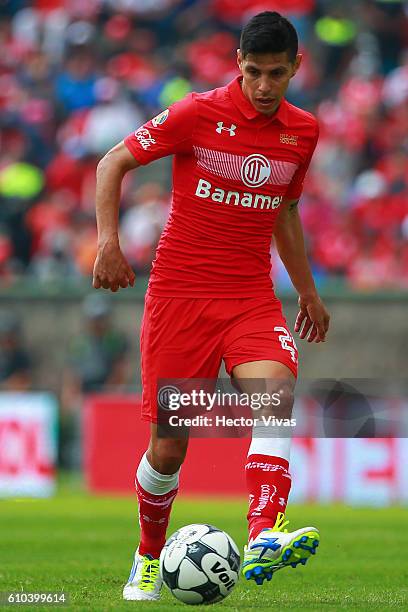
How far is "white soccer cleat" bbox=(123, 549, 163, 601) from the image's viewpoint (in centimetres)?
693

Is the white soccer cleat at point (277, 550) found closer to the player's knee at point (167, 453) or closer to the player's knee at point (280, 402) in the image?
the player's knee at point (280, 402)

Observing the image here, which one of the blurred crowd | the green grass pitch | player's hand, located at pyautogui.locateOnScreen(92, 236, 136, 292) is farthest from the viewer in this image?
the blurred crowd

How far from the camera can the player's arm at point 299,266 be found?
23.7ft

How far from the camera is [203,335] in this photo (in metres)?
6.82

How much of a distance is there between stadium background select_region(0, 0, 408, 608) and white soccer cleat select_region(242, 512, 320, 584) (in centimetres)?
908

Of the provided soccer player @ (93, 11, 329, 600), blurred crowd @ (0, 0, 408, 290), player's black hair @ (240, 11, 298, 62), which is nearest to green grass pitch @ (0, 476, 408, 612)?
soccer player @ (93, 11, 329, 600)

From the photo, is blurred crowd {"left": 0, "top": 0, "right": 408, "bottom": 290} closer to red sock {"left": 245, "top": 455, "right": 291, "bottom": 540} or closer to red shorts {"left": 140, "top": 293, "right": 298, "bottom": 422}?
red shorts {"left": 140, "top": 293, "right": 298, "bottom": 422}

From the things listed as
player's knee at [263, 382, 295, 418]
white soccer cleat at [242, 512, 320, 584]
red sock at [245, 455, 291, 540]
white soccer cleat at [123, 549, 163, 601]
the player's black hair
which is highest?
the player's black hair

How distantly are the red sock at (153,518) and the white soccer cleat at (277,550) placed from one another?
1.04 meters

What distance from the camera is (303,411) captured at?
14789 mm

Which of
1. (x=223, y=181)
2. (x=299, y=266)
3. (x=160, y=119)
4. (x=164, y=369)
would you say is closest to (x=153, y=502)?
(x=164, y=369)

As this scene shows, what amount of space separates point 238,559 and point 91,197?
13.0 metres

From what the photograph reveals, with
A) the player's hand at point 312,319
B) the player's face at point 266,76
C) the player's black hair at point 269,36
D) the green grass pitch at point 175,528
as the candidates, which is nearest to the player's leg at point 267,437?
the green grass pitch at point 175,528

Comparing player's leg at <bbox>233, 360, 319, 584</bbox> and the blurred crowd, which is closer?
player's leg at <bbox>233, 360, 319, 584</bbox>
